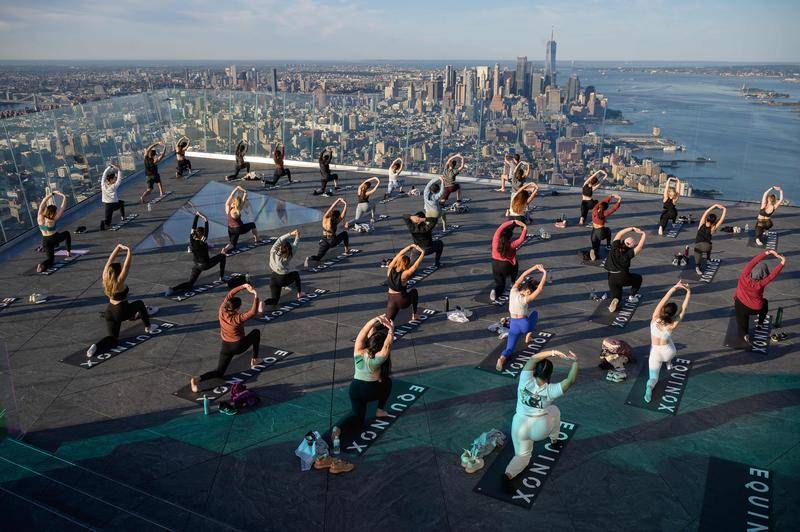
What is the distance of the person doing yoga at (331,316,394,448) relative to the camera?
8.48 meters

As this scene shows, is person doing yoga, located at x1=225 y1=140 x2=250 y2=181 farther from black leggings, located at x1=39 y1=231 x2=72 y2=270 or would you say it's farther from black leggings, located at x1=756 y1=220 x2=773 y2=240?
black leggings, located at x1=756 y1=220 x2=773 y2=240

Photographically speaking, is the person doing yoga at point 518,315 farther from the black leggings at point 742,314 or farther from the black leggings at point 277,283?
the black leggings at point 277,283

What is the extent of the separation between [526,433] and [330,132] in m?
24.0

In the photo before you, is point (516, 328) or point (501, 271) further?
point (501, 271)

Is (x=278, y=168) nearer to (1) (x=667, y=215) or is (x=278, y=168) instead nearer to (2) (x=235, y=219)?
(2) (x=235, y=219)

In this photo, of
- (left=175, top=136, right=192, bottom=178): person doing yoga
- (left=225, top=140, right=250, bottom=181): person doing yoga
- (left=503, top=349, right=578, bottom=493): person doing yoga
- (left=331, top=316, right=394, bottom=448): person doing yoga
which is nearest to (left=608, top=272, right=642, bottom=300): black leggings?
(left=503, top=349, right=578, bottom=493): person doing yoga

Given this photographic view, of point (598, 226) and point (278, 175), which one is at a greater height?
point (278, 175)

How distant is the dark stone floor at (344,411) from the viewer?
7363mm

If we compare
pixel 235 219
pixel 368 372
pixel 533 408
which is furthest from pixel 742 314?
pixel 235 219

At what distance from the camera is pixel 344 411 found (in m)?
9.61

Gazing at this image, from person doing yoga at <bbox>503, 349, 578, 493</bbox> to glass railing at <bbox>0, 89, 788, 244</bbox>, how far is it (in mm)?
18974

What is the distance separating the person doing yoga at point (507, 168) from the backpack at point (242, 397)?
15660 millimetres

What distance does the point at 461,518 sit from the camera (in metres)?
7.32

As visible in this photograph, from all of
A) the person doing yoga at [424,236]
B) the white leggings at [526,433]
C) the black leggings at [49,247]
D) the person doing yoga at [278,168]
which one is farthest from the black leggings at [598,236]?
the black leggings at [49,247]
